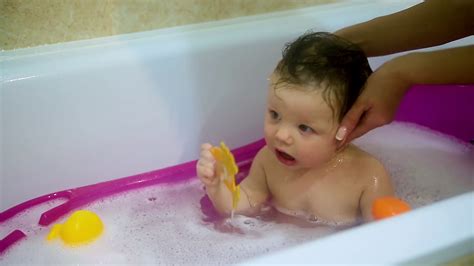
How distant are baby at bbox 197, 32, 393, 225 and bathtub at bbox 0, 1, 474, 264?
200 mm

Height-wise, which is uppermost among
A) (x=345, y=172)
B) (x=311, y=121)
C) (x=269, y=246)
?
(x=311, y=121)

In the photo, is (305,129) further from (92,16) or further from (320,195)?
(92,16)

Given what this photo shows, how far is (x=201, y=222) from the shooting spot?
1.24 meters

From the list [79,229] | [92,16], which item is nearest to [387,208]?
[79,229]

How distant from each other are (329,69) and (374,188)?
0.81ft

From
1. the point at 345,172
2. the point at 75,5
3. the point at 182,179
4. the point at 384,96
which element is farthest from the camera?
the point at 182,179

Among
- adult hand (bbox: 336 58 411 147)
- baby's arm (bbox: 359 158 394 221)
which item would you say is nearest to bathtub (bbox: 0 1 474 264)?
baby's arm (bbox: 359 158 394 221)

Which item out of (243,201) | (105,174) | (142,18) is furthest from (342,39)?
(105,174)

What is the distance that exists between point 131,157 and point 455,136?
764mm

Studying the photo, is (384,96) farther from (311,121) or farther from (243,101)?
(243,101)

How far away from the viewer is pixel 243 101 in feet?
4.64

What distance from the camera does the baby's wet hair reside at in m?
1.02

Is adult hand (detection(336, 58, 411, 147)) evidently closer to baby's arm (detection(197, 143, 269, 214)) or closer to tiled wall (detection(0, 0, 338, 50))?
baby's arm (detection(197, 143, 269, 214))

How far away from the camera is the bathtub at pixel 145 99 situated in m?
1.23
